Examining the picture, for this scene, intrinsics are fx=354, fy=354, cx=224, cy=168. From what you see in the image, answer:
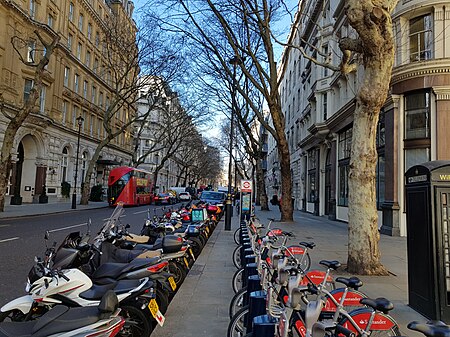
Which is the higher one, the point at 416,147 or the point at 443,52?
the point at 443,52

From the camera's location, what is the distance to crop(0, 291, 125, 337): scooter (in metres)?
2.79

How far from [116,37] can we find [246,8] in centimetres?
1483

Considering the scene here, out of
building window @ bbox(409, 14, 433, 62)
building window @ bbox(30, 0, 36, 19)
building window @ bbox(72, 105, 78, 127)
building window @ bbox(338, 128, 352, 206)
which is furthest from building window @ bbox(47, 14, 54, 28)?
building window @ bbox(409, 14, 433, 62)

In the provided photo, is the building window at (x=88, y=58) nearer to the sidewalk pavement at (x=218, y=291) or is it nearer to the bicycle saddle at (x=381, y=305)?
the sidewalk pavement at (x=218, y=291)

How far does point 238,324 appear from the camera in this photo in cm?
369

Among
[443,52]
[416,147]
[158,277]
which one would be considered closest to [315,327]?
[158,277]

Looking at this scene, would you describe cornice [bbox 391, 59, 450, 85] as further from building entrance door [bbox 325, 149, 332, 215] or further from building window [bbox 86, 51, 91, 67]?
building window [bbox 86, 51, 91, 67]

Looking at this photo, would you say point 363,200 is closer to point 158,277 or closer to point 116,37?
point 158,277

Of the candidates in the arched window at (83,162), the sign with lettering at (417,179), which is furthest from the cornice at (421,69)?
the arched window at (83,162)

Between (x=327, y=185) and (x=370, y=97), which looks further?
(x=327, y=185)

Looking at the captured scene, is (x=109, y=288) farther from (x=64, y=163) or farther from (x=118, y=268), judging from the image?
(x=64, y=163)

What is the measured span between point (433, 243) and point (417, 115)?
1184 centimetres

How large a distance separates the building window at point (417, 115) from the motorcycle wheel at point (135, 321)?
45.7 ft

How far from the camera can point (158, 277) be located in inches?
180
